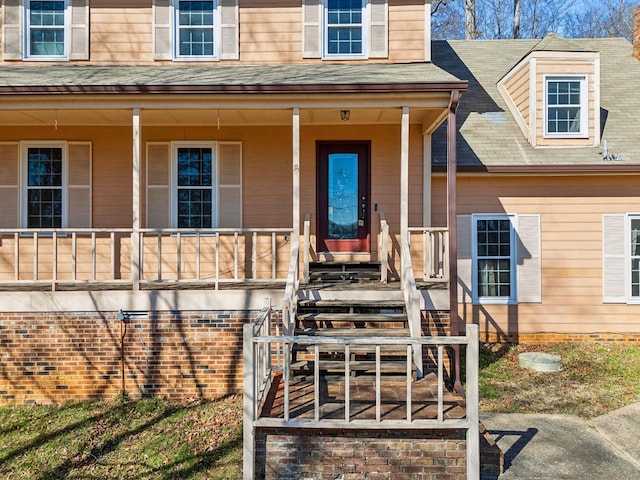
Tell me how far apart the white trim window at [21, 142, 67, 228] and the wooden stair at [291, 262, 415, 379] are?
15.9 ft

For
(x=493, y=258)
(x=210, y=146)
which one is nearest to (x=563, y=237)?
(x=493, y=258)

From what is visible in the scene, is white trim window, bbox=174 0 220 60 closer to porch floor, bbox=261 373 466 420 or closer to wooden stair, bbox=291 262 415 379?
wooden stair, bbox=291 262 415 379

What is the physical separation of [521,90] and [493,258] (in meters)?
3.43

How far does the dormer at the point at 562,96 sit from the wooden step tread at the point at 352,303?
472cm

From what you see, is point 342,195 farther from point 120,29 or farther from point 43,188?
point 43,188

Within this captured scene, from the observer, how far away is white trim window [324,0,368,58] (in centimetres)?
830

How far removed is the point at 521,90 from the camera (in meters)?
9.27

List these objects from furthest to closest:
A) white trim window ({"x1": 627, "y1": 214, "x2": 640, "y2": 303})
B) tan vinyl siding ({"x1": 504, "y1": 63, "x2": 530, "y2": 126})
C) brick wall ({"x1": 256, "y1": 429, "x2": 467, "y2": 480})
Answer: tan vinyl siding ({"x1": 504, "y1": 63, "x2": 530, "y2": 126})
white trim window ({"x1": 627, "y1": 214, "x2": 640, "y2": 303})
brick wall ({"x1": 256, "y1": 429, "x2": 467, "y2": 480})

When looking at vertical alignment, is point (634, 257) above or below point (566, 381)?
above

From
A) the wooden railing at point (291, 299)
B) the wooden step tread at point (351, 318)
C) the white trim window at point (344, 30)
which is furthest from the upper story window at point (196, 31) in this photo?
the wooden step tread at point (351, 318)

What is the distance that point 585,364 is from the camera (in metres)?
7.30

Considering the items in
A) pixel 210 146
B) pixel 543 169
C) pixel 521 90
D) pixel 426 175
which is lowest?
pixel 426 175

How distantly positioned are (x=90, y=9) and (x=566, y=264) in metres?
9.57

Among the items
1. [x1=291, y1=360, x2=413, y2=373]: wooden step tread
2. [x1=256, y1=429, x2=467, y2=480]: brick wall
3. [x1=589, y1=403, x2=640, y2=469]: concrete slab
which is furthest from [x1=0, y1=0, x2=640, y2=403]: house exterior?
[x1=256, y1=429, x2=467, y2=480]: brick wall
